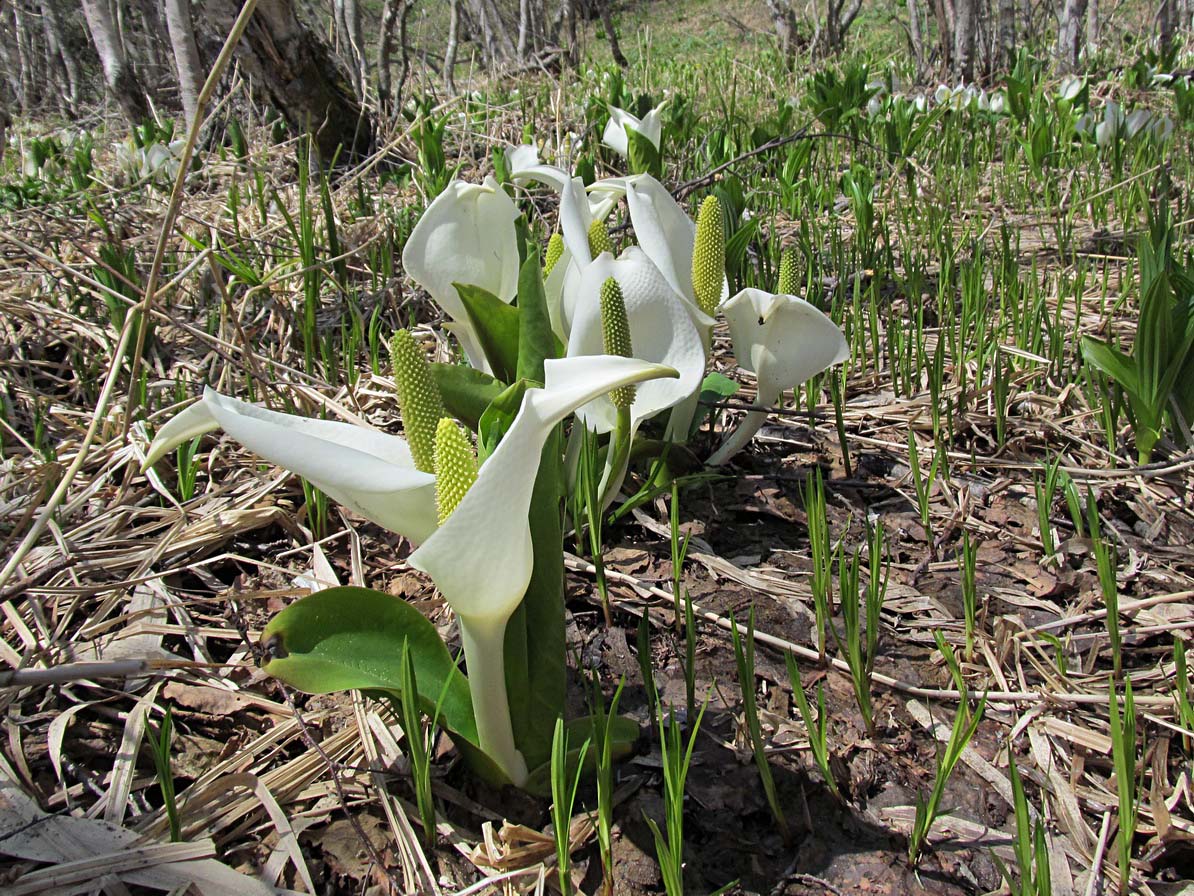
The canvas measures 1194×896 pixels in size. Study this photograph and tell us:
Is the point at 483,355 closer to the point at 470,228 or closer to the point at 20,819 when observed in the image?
the point at 470,228

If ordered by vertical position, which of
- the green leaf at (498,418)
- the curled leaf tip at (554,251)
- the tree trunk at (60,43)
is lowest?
the green leaf at (498,418)

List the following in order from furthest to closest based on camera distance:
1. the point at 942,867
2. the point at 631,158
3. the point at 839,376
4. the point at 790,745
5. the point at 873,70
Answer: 1. the point at 873,70
2. the point at 631,158
3. the point at 839,376
4. the point at 790,745
5. the point at 942,867

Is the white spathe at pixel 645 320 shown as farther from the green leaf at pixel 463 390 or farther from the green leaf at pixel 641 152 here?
the green leaf at pixel 641 152

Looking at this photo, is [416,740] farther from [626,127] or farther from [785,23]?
[785,23]

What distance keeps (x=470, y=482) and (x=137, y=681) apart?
2.58 ft

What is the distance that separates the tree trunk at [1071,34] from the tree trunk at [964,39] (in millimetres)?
1011

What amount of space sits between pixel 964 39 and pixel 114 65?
6.70m

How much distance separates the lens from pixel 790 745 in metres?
1.13

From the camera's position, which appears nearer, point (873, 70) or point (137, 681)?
point (137, 681)

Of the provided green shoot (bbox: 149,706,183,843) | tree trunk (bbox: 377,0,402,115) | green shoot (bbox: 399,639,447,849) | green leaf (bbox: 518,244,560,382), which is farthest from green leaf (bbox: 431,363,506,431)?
tree trunk (bbox: 377,0,402,115)

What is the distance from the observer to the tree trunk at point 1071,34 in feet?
23.5

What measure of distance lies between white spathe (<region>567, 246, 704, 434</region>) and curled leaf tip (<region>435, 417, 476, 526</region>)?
412mm

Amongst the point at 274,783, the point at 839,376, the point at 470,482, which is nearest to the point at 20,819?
the point at 274,783

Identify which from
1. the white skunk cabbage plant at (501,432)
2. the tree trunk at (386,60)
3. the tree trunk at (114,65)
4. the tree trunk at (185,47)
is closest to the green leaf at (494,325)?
the white skunk cabbage plant at (501,432)
